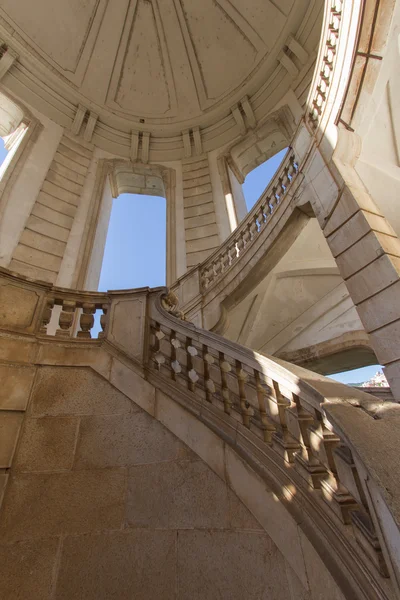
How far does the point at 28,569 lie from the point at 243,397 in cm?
186

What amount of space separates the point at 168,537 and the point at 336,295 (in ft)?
19.8

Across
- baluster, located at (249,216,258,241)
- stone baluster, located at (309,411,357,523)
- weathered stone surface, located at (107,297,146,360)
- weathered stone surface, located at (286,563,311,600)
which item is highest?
baluster, located at (249,216,258,241)

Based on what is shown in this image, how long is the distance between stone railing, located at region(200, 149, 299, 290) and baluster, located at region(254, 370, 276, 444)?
3.98 m

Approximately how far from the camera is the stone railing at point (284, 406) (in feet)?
4.92

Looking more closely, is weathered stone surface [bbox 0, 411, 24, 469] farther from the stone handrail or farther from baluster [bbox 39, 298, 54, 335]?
baluster [bbox 39, 298, 54, 335]

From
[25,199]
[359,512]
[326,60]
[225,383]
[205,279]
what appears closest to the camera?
[359,512]

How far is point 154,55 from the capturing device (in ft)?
39.6

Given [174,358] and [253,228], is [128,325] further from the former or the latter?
[253,228]

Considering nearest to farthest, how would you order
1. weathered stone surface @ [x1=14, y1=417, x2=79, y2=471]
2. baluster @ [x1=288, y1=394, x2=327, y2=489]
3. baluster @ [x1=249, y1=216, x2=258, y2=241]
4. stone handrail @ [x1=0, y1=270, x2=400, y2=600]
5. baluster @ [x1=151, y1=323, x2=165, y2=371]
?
stone handrail @ [x1=0, y1=270, x2=400, y2=600] < baluster @ [x1=288, y1=394, x2=327, y2=489] < weathered stone surface @ [x1=14, y1=417, x2=79, y2=471] < baluster @ [x1=151, y1=323, x2=165, y2=371] < baluster @ [x1=249, y1=216, x2=258, y2=241]

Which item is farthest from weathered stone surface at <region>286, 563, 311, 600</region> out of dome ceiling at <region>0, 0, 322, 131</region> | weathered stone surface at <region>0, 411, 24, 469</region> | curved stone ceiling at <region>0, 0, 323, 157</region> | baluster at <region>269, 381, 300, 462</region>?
dome ceiling at <region>0, 0, 322, 131</region>

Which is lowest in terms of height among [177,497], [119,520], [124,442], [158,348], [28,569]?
[28,569]

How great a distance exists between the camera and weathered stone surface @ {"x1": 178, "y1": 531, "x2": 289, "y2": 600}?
6.03 ft

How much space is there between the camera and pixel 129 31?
11656mm

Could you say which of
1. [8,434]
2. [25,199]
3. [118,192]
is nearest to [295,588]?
[8,434]
